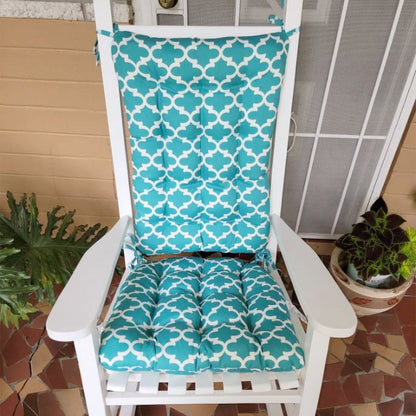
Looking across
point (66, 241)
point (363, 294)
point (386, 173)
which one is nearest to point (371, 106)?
point (386, 173)

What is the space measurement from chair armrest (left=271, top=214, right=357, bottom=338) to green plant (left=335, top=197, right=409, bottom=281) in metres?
0.54

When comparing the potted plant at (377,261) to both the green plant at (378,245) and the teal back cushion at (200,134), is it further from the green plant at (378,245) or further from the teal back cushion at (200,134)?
the teal back cushion at (200,134)

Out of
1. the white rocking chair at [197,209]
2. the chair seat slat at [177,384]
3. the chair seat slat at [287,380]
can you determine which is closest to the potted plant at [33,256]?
the white rocking chair at [197,209]

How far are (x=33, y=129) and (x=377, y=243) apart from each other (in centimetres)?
151

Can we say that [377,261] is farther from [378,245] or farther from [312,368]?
[312,368]

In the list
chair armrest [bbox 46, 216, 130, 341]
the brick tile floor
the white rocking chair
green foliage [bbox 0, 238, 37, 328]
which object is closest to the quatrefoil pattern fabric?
the white rocking chair

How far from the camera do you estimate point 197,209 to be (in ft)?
3.68

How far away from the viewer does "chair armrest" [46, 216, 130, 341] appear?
26.5 inches

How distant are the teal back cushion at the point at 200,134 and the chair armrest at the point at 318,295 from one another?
0.79ft

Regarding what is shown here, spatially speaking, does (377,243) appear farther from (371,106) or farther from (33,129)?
(33,129)

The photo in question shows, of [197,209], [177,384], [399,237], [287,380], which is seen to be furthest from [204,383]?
[399,237]

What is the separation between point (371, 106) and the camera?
142cm

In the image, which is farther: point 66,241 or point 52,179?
point 52,179

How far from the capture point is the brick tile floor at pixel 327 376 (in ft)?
4.01
